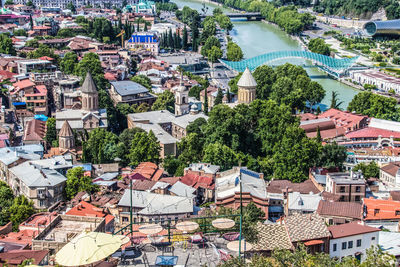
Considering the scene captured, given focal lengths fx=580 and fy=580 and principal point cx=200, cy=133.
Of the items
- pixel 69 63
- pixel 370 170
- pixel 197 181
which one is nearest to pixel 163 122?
pixel 197 181

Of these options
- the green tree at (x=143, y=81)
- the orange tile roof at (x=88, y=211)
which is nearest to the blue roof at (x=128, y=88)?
the green tree at (x=143, y=81)

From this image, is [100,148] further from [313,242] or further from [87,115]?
[313,242]

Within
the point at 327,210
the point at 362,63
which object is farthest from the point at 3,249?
the point at 362,63

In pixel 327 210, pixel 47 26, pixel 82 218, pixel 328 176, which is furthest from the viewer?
pixel 47 26

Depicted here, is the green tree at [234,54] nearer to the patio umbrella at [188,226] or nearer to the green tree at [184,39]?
the green tree at [184,39]

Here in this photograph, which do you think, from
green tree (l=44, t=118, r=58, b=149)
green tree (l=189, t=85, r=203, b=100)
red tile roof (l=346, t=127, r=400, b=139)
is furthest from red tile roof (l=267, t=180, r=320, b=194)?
green tree (l=189, t=85, r=203, b=100)

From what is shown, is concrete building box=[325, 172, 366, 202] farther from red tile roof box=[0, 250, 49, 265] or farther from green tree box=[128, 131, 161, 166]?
red tile roof box=[0, 250, 49, 265]

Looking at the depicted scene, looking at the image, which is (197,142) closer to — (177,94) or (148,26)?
(177,94)
